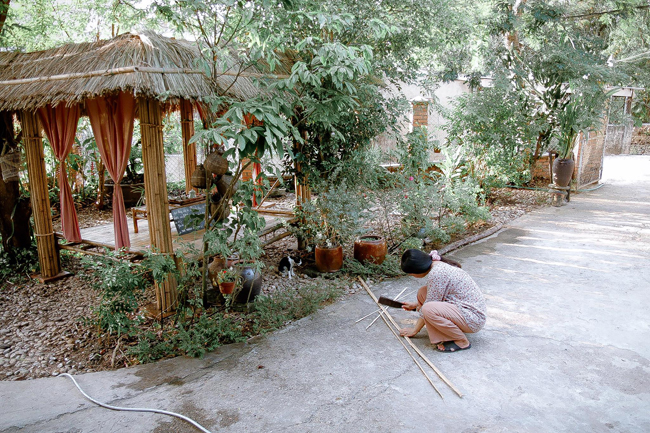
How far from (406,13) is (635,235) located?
490 cm

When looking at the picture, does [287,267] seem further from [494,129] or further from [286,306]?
[494,129]

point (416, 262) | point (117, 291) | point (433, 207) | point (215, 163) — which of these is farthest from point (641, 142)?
point (117, 291)

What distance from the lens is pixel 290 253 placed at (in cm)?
666

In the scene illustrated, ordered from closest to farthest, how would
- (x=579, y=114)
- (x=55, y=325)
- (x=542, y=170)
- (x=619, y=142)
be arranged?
(x=55, y=325), (x=579, y=114), (x=542, y=170), (x=619, y=142)

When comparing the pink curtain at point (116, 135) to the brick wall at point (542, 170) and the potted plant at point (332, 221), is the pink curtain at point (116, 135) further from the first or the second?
the brick wall at point (542, 170)

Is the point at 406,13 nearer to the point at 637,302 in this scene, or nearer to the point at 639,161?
the point at 637,302

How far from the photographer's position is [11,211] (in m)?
6.42

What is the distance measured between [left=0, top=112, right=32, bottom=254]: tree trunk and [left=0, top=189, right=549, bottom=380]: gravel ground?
65 cm

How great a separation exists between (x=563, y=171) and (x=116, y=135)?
8669 mm

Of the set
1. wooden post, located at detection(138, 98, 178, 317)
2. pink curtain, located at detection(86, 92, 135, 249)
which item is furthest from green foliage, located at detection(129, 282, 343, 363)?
pink curtain, located at detection(86, 92, 135, 249)

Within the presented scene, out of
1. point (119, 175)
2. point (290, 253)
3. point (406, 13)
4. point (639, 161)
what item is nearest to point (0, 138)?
point (119, 175)

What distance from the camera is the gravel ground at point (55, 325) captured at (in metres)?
4.04

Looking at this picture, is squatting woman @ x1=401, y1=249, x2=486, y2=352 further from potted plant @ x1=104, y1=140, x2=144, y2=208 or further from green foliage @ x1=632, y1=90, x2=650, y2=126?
green foliage @ x1=632, y1=90, x2=650, y2=126

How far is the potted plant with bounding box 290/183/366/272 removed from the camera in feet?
17.9
